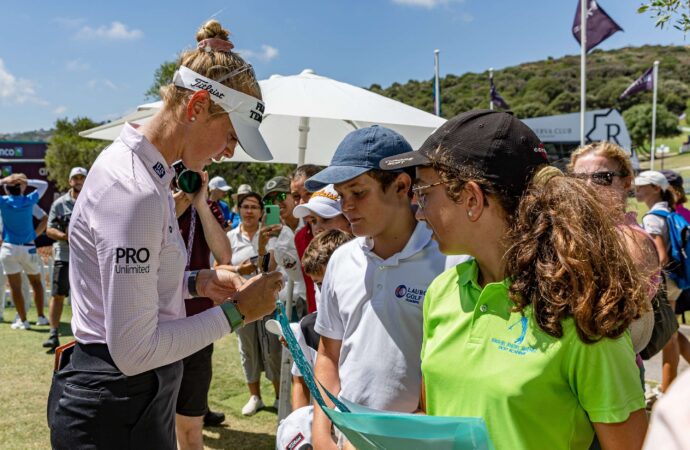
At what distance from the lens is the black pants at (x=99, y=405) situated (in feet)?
5.85

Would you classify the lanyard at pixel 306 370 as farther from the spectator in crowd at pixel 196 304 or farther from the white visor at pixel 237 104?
the spectator in crowd at pixel 196 304

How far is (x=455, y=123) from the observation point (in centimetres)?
160

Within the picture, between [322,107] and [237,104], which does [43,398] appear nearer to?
[322,107]

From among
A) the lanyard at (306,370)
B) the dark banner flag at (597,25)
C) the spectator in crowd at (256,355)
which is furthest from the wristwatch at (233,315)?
the dark banner flag at (597,25)

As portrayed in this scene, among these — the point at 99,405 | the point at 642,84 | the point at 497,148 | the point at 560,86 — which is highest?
the point at 560,86

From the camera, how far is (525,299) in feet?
4.73

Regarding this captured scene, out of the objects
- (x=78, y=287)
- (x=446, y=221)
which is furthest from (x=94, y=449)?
(x=446, y=221)

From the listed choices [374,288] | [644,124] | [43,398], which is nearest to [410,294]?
[374,288]

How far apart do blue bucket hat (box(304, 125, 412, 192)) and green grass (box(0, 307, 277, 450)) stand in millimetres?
3145

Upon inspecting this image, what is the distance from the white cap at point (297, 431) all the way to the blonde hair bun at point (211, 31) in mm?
1745

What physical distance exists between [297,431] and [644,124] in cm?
5316

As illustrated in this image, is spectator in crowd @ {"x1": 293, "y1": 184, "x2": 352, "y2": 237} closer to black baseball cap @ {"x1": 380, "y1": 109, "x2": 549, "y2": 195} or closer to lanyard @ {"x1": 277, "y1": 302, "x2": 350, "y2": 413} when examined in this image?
lanyard @ {"x1": 277, "y1": 302, "x2": 350, "y2": 413}

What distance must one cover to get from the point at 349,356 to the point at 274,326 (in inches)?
20.5

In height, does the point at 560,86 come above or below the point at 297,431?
above
